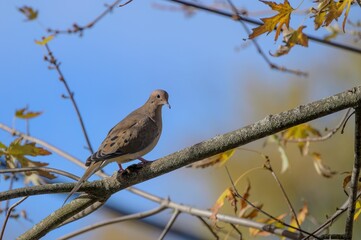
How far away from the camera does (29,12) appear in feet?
11.8

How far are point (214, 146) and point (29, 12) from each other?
Result: 1710mm

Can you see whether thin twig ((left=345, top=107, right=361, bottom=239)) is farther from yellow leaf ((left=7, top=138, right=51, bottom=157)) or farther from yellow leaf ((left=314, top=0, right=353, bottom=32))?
yellow leaf ((left=7, top=138, right=51, bottom=157))

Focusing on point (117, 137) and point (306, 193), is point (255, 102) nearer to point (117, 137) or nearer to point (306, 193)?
point (306, 193)

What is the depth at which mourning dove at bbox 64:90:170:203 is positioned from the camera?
3.24 metres

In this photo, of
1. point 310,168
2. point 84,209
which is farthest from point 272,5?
point 310,168

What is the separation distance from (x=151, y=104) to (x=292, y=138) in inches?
35.9

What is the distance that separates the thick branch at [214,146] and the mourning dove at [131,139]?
47cm

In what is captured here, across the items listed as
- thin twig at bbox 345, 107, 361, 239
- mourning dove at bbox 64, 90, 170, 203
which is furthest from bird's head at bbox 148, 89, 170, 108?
thin twig at bbox 345, 107, 361, 239

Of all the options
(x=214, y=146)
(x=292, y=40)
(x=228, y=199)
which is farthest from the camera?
(x=228, y=199)

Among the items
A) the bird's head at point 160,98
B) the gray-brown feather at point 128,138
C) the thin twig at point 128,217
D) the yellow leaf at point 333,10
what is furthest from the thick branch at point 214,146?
the bird's head at point 160,98

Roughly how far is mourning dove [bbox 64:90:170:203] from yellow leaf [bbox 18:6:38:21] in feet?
2.30

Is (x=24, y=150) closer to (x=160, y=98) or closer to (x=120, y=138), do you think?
(x=120, y=138)

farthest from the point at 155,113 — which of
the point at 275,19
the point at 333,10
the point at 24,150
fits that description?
the point at 333,10

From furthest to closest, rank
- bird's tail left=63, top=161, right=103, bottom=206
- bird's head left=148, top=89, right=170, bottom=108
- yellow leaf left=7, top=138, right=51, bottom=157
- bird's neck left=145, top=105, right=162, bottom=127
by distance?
bird's head left=148, top=89, right=170, bottom=108 < bird's neck left=145, top=105, right=162, bottom=127 < yellow leaf left=7, top=138, right=51, bottom=157 < bird's tail left=63, top=161, right=103, bottom=206
